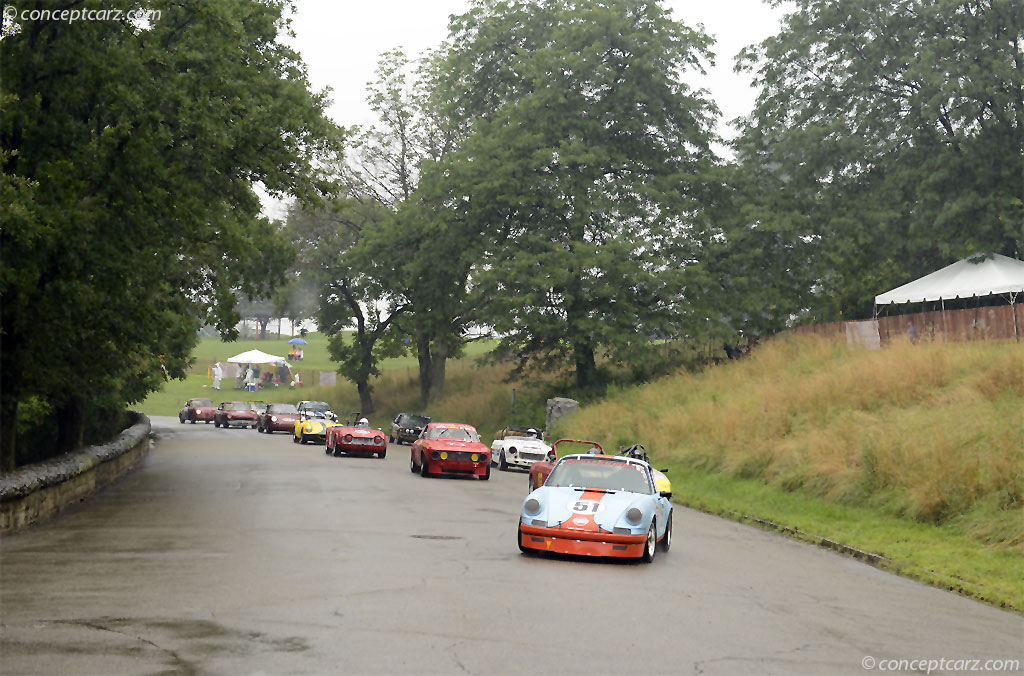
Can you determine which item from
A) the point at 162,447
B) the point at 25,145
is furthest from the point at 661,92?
the point at 25,145

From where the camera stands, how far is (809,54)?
47.2 metres

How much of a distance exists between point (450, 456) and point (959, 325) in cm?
1691

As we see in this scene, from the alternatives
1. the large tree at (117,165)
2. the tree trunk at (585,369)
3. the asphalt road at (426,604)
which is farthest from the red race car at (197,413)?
the asphalt road at (426,604)

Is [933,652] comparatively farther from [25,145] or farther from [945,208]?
[945,208]

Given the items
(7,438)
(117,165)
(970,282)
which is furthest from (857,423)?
(7,438)

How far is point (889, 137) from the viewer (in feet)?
148

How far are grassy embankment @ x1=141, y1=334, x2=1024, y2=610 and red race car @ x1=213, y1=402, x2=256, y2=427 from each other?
28807mm

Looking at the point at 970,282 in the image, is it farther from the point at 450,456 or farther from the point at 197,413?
the point at 197,413

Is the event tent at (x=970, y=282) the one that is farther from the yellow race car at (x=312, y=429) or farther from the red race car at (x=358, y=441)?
the yellow race car at (x=312, y=429)

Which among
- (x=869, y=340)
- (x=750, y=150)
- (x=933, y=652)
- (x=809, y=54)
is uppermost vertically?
(x=809, y=54)

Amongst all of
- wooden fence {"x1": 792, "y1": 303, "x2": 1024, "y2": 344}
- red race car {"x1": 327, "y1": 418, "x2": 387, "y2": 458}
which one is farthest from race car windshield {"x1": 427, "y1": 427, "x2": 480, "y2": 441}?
wooden fence {"x1": 792, "y1": 303, "x2": 1024, "y2": 344}

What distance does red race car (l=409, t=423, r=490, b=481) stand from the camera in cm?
2791

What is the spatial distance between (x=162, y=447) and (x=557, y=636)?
35262mm

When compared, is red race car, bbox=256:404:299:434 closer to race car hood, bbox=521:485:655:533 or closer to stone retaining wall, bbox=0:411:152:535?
stone retaining wall, bbox=0:411:152:535
